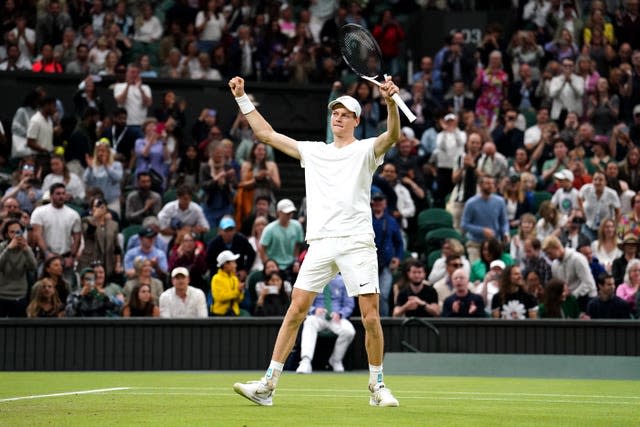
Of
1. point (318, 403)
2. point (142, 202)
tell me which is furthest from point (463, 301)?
point (318, 403)

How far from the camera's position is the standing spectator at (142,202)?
20.1m

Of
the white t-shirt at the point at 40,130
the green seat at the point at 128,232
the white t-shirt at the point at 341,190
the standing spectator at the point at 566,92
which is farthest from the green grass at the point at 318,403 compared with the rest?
the standing spectator at the point at 566,92

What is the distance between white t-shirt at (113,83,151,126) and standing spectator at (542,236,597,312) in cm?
757

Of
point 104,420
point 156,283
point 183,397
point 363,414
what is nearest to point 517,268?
point 156,283

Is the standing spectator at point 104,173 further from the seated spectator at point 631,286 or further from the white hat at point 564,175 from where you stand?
the seated spectator at point 631,286

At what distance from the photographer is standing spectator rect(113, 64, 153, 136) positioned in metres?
22.4

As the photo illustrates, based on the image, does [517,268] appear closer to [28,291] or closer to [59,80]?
[28,291]

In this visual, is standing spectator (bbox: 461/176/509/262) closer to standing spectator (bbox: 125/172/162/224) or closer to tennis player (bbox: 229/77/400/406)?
standing spectator (bbox: 125/172/162/224)

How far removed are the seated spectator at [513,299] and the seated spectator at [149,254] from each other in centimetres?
454

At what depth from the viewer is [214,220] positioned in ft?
67.9

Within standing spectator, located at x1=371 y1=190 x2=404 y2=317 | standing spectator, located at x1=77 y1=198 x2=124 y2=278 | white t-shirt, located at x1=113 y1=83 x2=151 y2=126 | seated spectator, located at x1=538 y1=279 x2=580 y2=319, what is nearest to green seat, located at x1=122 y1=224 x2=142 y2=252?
standing spectator, located at x1=77 y1=198 x2=124 y2=278

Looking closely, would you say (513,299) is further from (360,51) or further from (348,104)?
(348,104)

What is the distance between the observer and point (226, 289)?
58.2 ft

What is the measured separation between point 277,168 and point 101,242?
5158 mm
